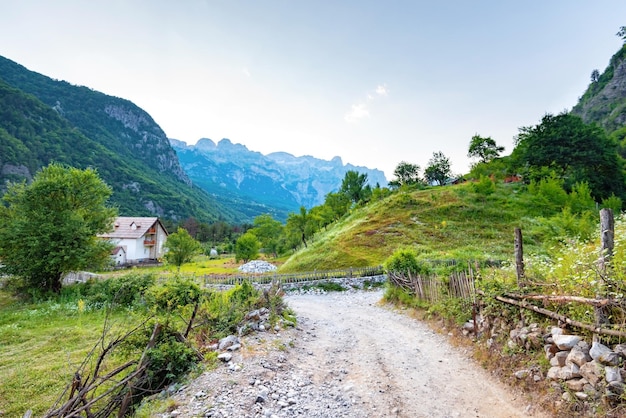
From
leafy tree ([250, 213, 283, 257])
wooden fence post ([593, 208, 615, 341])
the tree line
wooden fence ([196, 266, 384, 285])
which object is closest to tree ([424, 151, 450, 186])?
the tree line

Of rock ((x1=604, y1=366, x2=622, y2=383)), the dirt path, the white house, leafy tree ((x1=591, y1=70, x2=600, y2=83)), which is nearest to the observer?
rock ((x1=604, y1=366, x2=622, y2=383))

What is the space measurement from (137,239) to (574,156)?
66.4 metres

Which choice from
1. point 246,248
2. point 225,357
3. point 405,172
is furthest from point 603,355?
point 405,172

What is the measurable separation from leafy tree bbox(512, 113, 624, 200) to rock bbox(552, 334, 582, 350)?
4386cm

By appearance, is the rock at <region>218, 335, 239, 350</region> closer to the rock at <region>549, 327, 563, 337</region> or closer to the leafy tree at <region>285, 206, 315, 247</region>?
the rock at <region>549, 327, 563, 337</region>

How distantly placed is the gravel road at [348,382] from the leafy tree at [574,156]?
42854mm

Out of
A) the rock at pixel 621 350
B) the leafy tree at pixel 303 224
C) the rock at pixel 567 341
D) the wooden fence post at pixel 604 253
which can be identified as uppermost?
the leafy tree at pixel 303 224

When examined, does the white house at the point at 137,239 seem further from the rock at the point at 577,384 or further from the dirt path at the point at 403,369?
the rock at the point at 577,384

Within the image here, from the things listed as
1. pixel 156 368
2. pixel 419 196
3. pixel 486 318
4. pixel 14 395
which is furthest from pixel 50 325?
pixel 419 196

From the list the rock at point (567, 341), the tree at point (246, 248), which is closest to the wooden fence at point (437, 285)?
the rock at point (567, 341)

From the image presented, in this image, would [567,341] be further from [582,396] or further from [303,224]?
[303,224]

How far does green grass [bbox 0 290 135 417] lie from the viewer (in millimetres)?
6949

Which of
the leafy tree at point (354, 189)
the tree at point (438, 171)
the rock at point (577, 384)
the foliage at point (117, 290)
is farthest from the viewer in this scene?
the tree at point (438, 171)

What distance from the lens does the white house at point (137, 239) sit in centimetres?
5003
